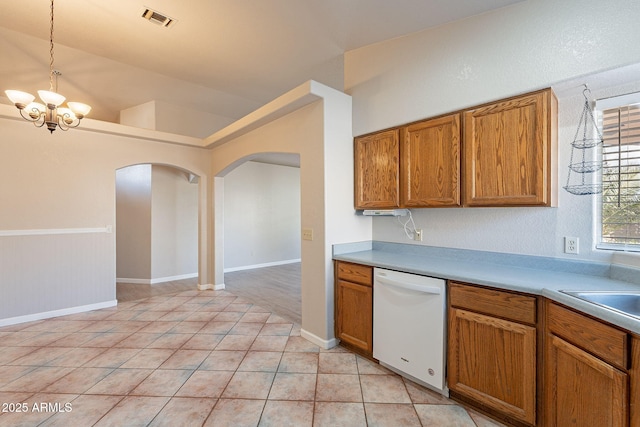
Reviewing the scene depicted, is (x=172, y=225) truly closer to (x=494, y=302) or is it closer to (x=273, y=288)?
(x=273, y=288)

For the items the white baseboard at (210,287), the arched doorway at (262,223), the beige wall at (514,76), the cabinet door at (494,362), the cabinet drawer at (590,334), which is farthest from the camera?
the arched doorway at (262,223)

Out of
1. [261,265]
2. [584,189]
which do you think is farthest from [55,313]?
[584,189]

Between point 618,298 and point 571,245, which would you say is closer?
point 618,298

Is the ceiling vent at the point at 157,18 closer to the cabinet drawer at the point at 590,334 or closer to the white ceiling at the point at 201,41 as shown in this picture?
the white ceiling at the point at 201,41

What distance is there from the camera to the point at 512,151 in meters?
1.96

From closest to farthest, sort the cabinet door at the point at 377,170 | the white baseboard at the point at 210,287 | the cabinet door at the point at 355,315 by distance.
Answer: the cabinet door at the point at 355,315 → the cabinet door at the point at 377,170 → the white baseboard at the point at 210,287

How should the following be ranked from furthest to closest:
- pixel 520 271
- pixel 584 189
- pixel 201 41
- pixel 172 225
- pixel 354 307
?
pixel 172 225, pixel 201 41, pixel 354 307, pixel 520 271, pixel 584 189

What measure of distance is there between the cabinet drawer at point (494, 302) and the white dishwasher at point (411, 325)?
10cm

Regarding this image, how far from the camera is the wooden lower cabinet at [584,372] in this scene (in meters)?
1.17

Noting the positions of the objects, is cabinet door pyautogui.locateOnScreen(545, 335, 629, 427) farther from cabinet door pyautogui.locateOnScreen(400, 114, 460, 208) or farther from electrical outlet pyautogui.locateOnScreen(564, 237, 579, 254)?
cabinet door pyautogui.locateOnScreen(400, 114, 460, 208)

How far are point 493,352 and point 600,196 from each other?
1.32 metres

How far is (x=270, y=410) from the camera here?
1885 millimetres

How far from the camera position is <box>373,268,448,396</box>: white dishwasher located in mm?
1972

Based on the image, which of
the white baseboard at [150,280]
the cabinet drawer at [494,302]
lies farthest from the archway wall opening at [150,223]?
the cabinet drawer at [494,302]
